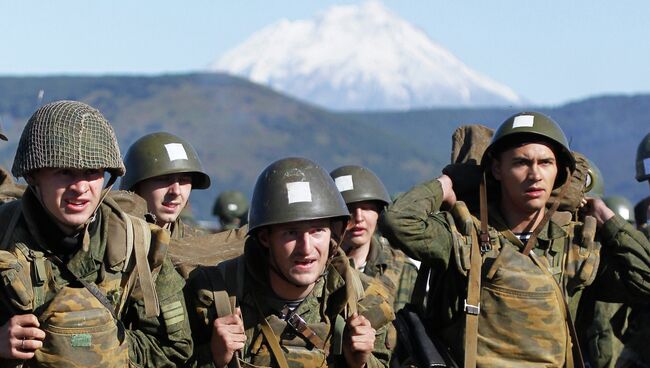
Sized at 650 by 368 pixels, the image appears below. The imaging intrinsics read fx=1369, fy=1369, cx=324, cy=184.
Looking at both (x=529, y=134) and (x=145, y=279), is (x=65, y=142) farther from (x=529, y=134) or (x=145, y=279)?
(x=529, y=134)

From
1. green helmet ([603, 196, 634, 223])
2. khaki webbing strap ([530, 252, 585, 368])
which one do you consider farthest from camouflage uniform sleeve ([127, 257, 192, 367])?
green helmet ([603, 196, 634, 223])

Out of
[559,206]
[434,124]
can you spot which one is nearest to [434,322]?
[559,206]

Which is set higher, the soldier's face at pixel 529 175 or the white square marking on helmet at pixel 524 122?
the white square marking on helmet at pixel 524 122

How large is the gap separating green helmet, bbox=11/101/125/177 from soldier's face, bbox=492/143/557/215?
8.70 feet

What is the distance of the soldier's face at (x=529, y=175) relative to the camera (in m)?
8.05

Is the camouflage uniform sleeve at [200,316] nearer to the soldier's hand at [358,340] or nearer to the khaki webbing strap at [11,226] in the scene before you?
the soldier's hand at [358,340]

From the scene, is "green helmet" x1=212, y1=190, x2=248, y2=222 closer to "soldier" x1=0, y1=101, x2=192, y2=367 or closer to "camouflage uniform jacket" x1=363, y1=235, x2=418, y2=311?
"camouflage uniform jacket" x1=363, y1=235, x2=418, y2=311

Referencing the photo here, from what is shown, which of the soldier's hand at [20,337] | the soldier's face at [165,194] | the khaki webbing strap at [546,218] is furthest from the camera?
the soldier's face at [165,194]

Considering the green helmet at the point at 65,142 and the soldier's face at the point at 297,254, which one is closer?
the green helmet at the point at 65,142

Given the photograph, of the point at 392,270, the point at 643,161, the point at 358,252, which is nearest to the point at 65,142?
the point at 358,252

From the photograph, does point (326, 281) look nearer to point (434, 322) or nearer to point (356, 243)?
point (434, 322)

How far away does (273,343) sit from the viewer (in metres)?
6.84

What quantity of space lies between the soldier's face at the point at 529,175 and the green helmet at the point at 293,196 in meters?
1.41

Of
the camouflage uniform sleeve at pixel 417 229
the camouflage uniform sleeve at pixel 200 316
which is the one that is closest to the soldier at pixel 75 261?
the camouflage uniform sleeve at pixel 200 316
